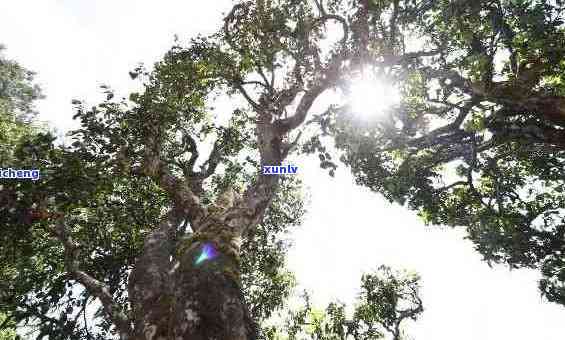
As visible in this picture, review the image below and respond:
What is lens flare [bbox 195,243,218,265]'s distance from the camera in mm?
6357

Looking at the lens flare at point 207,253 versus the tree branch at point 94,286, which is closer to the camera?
the lens flare at point 207,253

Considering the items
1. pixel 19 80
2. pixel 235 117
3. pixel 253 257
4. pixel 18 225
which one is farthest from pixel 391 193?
pixel 19 80

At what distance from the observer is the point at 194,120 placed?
17.4m

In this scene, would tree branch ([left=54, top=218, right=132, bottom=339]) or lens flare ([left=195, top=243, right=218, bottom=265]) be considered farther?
tree branch ([left=54, top=218, right=132, bottom=339])

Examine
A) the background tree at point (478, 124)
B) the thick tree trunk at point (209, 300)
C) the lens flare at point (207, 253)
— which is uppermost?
the background tree at point (478, 124)

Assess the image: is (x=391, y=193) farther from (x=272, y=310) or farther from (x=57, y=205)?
(x=57, y=205)

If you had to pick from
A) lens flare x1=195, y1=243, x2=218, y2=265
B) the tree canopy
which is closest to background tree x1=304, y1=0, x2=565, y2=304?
the tree canopy

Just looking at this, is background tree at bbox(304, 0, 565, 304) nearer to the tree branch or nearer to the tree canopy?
the tree canopy

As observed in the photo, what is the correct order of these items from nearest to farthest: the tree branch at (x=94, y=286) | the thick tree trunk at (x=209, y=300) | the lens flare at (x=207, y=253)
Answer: the thick tree trunk at (x=209, y=300)
the lens flare at (x=207, y=253)
the tree branch at (x=94, y=286)

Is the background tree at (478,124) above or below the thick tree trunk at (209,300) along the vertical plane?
above

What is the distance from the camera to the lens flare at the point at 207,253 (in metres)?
6.36

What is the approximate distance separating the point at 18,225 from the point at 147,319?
2.95m

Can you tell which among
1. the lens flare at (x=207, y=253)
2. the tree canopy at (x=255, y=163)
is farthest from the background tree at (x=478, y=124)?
the lens flare at (x=207, y=253)

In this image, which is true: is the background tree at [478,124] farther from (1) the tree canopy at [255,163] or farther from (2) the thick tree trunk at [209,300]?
(2) the thick tree trunk at [209,300]
